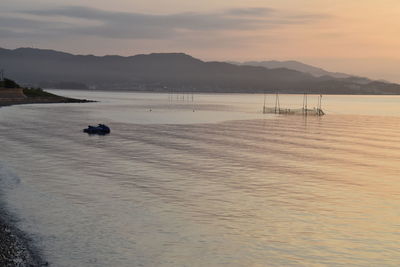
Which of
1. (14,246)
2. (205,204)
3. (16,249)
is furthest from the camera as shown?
(205,204)

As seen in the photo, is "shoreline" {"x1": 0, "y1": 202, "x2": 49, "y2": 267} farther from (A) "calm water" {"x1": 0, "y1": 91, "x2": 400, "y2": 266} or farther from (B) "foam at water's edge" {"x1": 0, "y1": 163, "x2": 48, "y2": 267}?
(A) "calm water" {"x1": 0, "y1": 91, "x2": 400, "y2": 266}

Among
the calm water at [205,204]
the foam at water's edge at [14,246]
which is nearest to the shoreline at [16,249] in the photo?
the foam at water's edge at [14,246]

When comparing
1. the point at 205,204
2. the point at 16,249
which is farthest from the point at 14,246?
the point at 205,204

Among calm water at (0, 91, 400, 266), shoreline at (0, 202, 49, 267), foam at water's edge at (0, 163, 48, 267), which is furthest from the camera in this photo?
calm water at (0, 91, 400, 266)

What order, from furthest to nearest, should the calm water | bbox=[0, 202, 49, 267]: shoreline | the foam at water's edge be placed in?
the calm water < the foam at water's edge < bbox=[0, 202, 49, 267]: shoreline

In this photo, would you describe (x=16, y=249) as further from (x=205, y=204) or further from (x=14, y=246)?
(x=205, y=204)

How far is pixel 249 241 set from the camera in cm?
2731

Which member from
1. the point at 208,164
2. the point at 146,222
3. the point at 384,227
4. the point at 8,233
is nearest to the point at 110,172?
the point at 208,164

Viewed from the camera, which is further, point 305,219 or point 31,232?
point 305,219

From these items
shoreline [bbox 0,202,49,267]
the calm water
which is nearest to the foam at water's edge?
shoreline [bbox 0,202,49,267]

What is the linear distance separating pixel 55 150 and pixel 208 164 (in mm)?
23663

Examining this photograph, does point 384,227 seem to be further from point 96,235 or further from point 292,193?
point 96,235

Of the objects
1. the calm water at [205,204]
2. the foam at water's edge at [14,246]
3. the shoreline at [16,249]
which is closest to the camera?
the shoreline at [16,249]

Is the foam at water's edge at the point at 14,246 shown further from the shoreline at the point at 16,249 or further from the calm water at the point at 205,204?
the calm water at the point at 205,204
